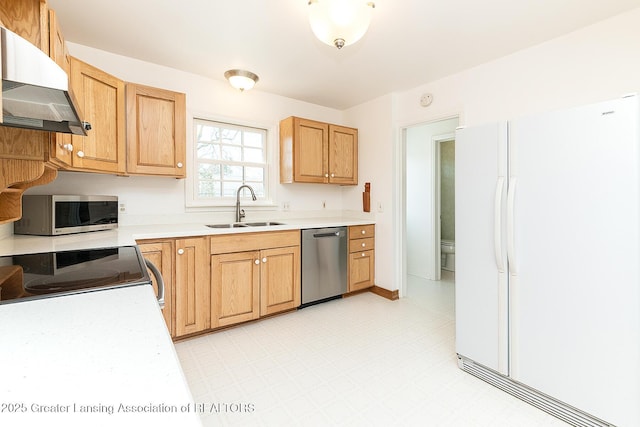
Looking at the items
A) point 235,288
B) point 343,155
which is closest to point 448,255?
point 343,155

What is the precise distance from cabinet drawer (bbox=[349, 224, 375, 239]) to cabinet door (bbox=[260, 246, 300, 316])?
0.73 metres

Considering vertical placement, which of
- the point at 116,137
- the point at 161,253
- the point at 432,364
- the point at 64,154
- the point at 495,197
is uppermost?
A: the point at 116,137

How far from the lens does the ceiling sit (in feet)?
6.15

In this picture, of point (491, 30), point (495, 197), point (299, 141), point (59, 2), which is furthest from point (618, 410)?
point (59, 2)

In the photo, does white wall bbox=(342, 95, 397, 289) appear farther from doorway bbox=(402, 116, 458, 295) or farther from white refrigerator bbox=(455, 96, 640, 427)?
white refrigerator bbox=(455, 96, 640, 427)

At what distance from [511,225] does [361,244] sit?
1879mm

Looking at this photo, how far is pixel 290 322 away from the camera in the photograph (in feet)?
9.01

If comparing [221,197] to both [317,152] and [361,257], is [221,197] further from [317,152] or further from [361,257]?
[361,257]

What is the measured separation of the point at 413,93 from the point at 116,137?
9.22 ft

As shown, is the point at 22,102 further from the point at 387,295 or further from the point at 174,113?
the point at 387,295

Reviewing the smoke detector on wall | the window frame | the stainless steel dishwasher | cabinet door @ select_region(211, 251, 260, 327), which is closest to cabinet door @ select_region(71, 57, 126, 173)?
the window frame

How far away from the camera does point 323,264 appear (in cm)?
311

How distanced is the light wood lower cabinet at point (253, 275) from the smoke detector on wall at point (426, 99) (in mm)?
1867

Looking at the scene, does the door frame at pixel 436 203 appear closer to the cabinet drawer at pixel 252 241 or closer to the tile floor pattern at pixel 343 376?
the tile floor pattern at pixel 343 376
